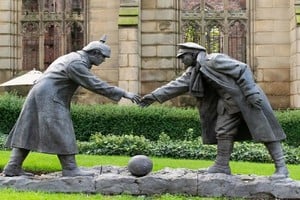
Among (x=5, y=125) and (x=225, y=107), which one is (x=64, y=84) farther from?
A: (x=5, y=125)

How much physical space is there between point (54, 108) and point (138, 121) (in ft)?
24.7

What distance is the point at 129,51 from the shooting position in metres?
17.7

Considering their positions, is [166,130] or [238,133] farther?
[166,130]

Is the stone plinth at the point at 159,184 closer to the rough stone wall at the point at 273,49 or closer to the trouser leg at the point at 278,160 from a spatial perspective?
the trouser leg at the point at 278,160

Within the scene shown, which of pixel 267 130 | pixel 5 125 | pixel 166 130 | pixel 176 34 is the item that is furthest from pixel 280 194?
pixel 176 34

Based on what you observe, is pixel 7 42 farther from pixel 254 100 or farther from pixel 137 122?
pixel 254 100

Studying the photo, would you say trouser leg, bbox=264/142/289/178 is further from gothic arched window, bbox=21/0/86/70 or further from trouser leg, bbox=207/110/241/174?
gothic arched window, bbox=21/0/86/70

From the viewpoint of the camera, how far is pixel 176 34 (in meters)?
19.1

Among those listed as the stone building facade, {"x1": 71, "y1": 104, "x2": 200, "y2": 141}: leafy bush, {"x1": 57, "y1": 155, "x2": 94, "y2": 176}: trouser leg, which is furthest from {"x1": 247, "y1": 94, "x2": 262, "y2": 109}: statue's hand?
the stone building facade

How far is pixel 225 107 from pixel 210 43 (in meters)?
12.2

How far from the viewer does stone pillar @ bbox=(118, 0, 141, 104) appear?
1770 cm

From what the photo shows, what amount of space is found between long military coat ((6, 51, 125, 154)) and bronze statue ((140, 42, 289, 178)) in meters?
0.92

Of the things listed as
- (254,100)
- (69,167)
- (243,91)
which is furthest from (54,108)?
A: (254,100)

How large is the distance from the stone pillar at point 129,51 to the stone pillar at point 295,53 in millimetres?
4598
